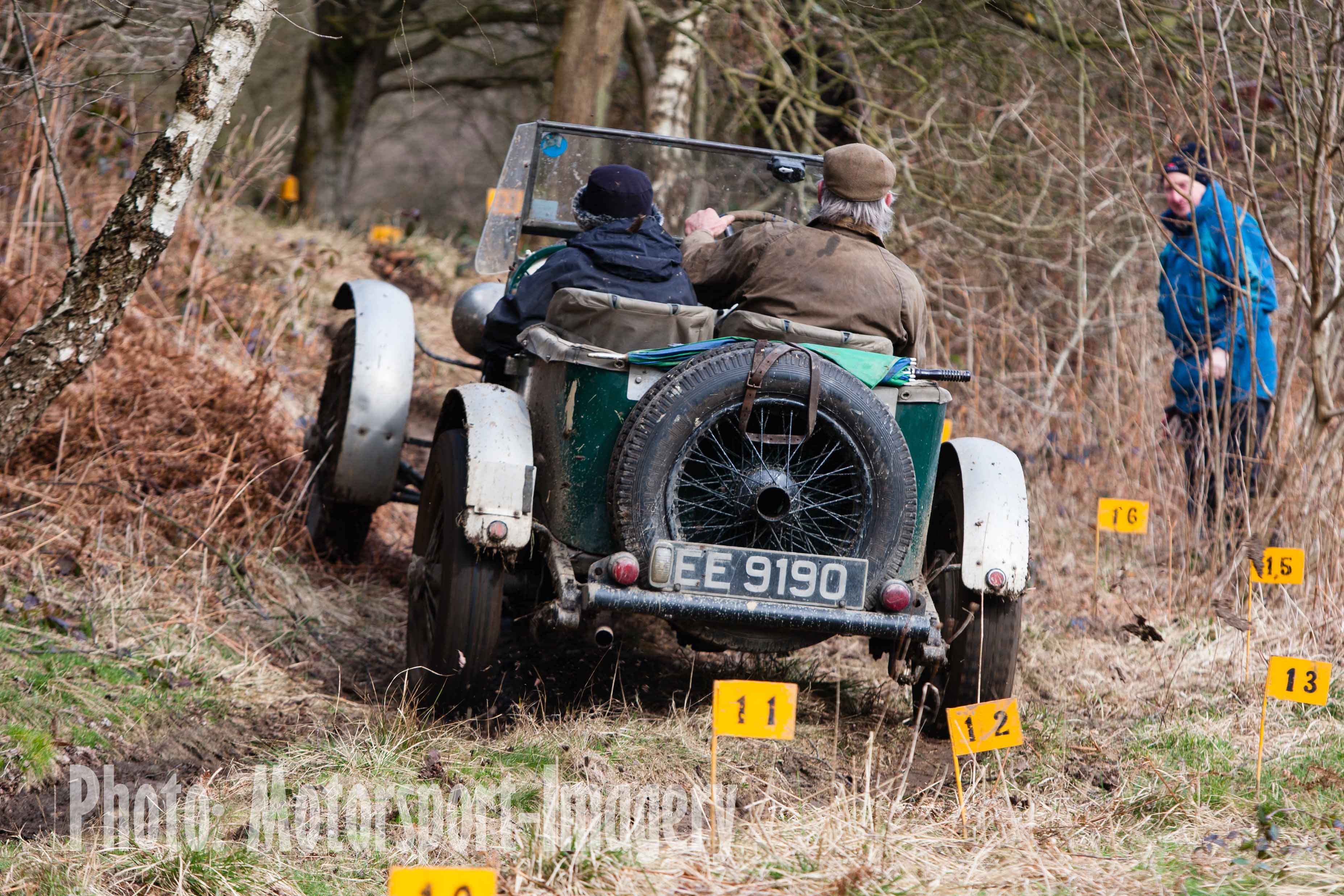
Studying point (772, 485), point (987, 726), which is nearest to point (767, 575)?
point (772, 485)

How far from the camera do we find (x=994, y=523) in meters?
3.89

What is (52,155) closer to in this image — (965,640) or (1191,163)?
(965,640)

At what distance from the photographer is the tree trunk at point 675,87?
30.6 feet

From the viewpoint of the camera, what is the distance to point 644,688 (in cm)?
450

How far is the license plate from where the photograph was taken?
11.4 ft

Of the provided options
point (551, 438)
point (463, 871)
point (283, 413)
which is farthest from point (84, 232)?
point (463, 871)

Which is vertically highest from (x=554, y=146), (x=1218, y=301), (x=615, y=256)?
(x=554, y=146)

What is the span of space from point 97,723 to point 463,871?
1932mm

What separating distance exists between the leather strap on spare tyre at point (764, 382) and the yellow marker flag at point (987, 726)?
83 cm

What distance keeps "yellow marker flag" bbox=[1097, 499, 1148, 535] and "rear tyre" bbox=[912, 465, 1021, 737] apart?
160cm

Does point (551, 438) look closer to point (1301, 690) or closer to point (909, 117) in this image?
point (1301, 690)

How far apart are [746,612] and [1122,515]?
2.60 meters

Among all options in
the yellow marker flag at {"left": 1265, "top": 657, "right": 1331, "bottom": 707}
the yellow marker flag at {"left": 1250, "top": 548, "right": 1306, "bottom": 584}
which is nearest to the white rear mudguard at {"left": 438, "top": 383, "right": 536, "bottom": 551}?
the yellow marker flag at {"left": 1265, "top": 657, "right": 1331, "bottom": 707}

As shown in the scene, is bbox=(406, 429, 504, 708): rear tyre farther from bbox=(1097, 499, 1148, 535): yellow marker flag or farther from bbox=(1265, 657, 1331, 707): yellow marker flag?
bbox=(1097, 499, 1148, 535): yellow marker flag
